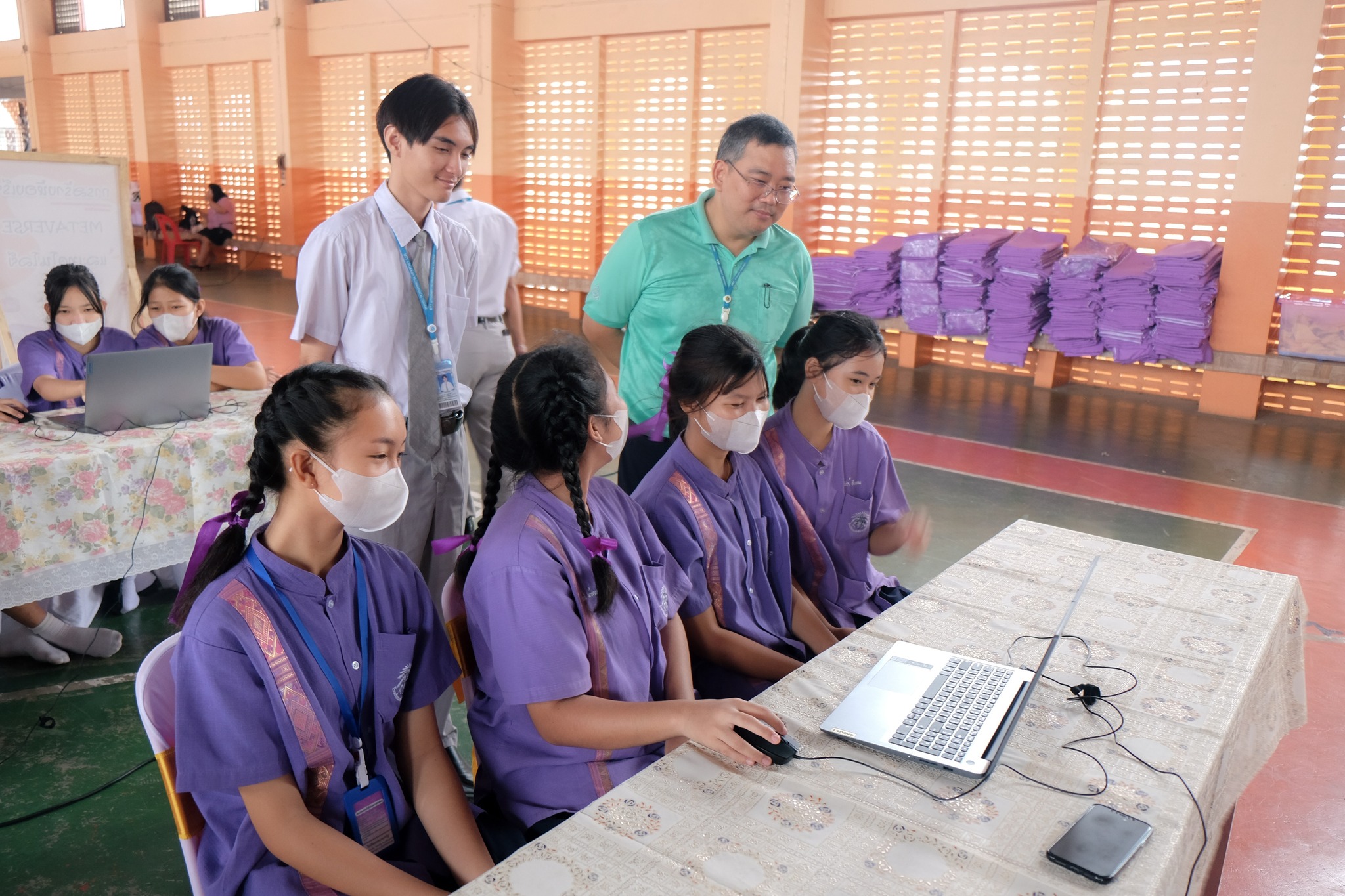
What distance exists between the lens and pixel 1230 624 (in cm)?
184

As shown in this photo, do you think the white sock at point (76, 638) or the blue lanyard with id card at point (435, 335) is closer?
the blue lanyard with id card at point (435, 335)

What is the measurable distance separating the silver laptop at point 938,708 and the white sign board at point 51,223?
409 centimetres

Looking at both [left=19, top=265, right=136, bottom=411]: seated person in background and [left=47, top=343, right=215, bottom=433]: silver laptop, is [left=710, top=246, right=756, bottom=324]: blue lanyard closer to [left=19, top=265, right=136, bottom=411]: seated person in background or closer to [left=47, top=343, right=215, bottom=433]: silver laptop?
[left=47, top=343, right=215, bottom=433]: silver laptop

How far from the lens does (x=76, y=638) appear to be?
296 centimetres

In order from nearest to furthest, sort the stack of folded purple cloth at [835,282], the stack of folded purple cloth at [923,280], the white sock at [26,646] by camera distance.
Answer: the white sock at [26,646], the stack of folded purple cloth at [923,280], the stack of folded purple cloth at [835,282]

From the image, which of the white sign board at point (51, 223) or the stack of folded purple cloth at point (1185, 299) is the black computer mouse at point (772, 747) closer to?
the white sign board at point (51, 223)

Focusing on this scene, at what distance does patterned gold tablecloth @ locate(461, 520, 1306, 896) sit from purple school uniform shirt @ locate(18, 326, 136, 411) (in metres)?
2.67

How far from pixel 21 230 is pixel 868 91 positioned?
5902mm

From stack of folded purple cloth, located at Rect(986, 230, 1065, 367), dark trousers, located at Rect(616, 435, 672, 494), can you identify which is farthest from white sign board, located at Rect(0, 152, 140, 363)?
stack of folded purple cloth, located at Rect(986, 230, 1065, 367)

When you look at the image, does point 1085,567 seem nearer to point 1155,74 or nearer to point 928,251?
point 928,251

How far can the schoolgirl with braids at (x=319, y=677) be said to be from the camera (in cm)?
131

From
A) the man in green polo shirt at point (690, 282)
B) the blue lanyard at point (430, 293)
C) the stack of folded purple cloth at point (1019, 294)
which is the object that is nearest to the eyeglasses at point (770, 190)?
the man in green polo shirt at point (690, 282)

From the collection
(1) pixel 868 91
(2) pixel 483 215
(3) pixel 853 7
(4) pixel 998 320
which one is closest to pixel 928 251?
(4) pixel 998 320

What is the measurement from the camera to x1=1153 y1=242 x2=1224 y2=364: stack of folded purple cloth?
19.8 ft
